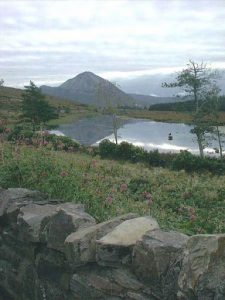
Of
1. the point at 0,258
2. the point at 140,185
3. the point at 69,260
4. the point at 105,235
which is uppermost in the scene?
the point at 105,235

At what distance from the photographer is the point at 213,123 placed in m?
32.8

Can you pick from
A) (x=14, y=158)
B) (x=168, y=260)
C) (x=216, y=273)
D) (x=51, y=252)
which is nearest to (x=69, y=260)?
(x=51, y=252)

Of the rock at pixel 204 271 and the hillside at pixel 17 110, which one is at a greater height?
the hillside at pixel 17 110

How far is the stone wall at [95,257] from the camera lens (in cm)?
271

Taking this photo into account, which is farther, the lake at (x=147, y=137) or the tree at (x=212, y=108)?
the lake at (x=147, y=137)

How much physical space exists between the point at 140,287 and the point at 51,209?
158cm

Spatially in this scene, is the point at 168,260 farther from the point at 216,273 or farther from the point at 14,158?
the point at 14,158

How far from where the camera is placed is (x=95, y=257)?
11.3 feet

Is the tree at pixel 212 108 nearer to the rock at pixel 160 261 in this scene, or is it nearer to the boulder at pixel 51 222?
the boulder at pixel 51 222

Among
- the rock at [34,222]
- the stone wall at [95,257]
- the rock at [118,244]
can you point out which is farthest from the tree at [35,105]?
the rock at [118,244]

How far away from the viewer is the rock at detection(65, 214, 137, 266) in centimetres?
349

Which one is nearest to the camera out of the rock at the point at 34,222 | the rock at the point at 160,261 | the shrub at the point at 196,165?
the rock at the point at 160,261

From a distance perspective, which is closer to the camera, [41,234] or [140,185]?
[41,234]

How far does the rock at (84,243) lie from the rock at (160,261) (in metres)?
0.45
